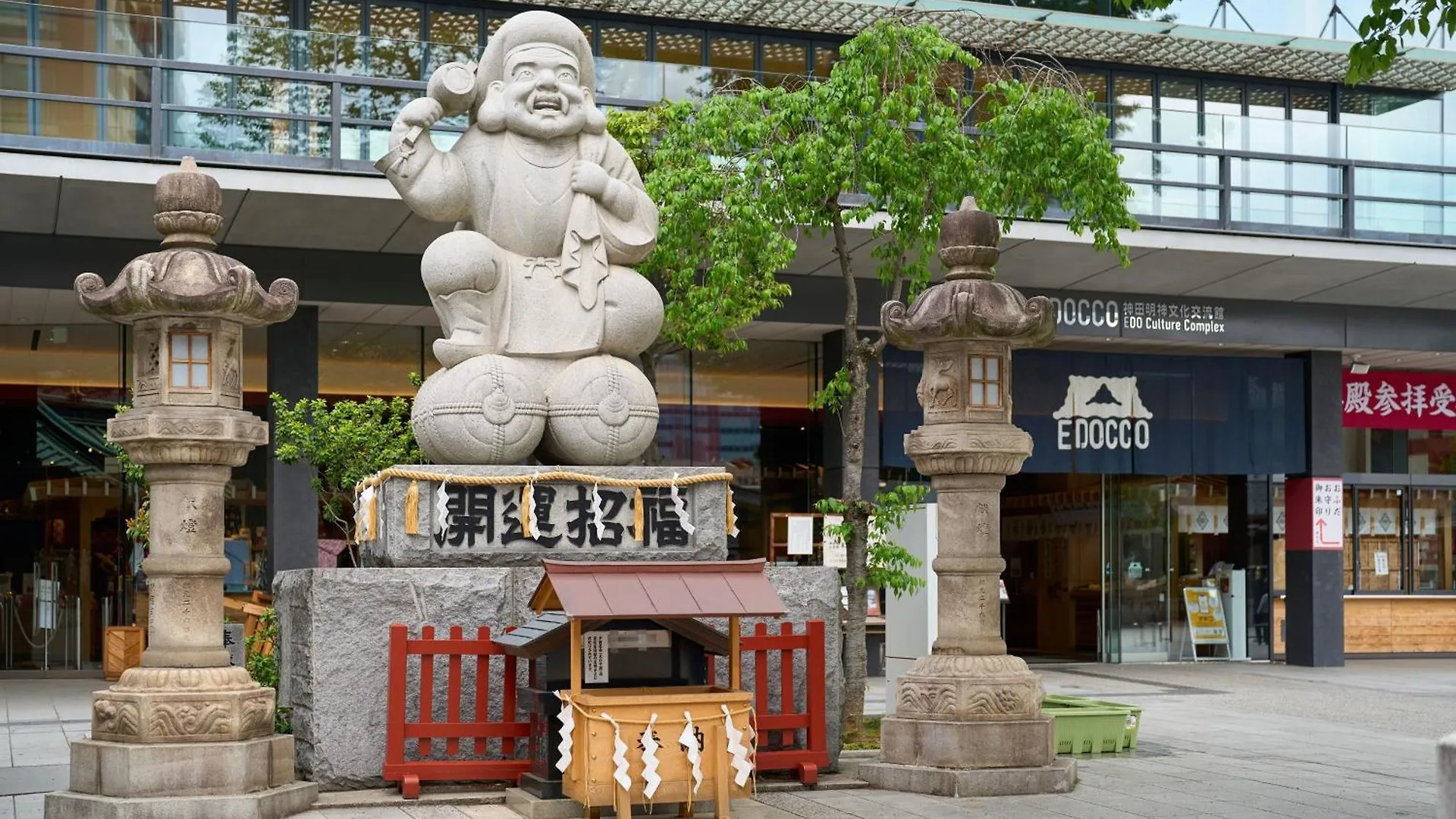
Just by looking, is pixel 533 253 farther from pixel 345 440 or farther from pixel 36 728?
pixel 36 728

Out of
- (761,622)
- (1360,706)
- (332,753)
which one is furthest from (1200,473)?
(332,753)

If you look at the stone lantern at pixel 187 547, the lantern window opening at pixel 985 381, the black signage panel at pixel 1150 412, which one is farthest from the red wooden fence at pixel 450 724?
the black signage panel at pixel 1150 412

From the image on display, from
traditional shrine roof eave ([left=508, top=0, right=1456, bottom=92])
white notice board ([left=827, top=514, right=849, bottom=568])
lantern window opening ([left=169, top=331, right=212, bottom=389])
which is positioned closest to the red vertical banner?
traditional shrine roof eave ([left=508, top=0, right=1456, bottom=92])

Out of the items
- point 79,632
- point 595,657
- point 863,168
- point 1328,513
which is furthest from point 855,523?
point 1328,513

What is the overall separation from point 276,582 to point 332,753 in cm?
169

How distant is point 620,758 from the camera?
8.48 m

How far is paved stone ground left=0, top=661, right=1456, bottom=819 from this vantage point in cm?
955

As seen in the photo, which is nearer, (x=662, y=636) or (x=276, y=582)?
(x=662, y=636)

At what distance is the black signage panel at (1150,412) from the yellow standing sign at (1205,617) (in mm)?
2277

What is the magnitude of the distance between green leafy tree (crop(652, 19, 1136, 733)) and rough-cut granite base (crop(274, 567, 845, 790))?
12.5 ft

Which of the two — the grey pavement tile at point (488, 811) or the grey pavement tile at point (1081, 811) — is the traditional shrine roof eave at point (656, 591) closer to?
the grey pavement tile at point (488, 811)

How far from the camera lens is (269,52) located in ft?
56.1

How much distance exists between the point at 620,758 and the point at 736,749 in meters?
0.67

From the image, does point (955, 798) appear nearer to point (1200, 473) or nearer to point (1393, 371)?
point (1200, 473)
